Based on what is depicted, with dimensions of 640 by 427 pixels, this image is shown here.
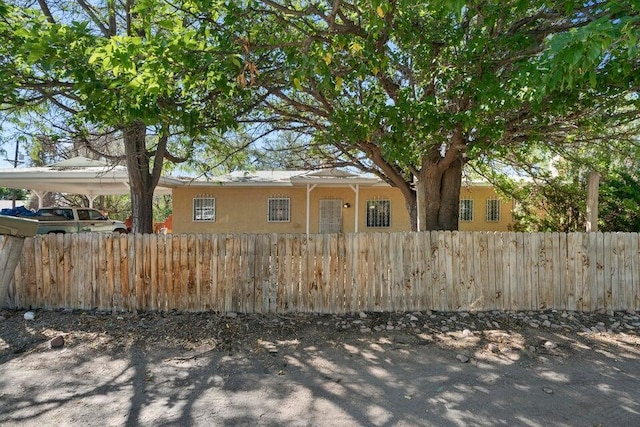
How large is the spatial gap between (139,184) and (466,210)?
12.5m

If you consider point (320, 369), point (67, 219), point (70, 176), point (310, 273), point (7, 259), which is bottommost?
point (320, 369)

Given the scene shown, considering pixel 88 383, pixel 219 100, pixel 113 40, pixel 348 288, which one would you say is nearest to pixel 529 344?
pixel 348 288

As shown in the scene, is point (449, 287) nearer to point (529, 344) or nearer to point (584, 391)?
point (529, 344)

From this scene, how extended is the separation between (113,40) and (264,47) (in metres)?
1.72

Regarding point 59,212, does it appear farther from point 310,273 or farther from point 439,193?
point 439,193

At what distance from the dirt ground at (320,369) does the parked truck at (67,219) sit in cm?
949

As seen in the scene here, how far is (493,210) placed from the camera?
627 inches

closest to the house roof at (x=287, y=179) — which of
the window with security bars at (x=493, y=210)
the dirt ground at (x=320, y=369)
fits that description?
the window with security bars at (x=493, y=210)

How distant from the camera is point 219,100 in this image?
19.7ft

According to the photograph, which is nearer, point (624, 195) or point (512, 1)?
point (512, 1)

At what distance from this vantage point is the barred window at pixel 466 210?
15.8 metres

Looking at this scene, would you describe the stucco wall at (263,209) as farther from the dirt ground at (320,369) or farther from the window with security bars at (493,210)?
the dirt ground at (320,369)

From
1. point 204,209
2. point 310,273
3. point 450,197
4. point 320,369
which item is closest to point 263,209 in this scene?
point 204,209

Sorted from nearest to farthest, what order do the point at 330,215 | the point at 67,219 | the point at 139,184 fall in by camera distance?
the point at 139,184 < the point at 67,219 < the point at 330,215
